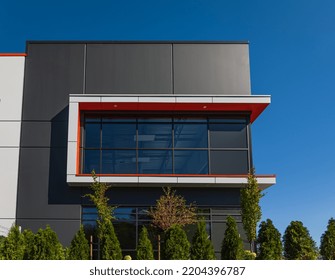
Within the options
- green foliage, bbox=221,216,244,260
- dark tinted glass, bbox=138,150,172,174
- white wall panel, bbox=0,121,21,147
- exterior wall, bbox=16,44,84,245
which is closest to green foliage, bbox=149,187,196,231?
dark tinted glass, bbox=138,150,172,174

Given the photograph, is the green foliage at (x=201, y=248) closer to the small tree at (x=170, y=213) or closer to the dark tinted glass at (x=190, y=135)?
the small tree at (x=170, y=213)

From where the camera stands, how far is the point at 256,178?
21.9m

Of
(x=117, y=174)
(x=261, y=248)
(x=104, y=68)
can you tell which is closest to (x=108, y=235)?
(x=117, y=174)

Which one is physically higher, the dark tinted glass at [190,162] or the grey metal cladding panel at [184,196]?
the dark tinted glass at [190,162]

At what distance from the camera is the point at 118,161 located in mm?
22844

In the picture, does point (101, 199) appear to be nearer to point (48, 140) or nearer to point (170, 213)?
point (170, 213)

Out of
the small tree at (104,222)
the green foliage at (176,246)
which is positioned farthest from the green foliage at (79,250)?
the green foliage at (176,246)

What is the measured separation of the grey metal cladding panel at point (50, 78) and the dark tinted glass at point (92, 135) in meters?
1.24

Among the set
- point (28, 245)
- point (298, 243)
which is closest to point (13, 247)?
point (28, 245)

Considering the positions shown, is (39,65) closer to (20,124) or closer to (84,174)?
(20,124)

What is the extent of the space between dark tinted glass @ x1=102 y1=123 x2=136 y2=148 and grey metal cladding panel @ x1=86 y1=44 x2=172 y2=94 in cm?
165

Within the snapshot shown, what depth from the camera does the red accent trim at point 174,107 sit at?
22.6m

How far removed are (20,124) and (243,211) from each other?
1107cm
